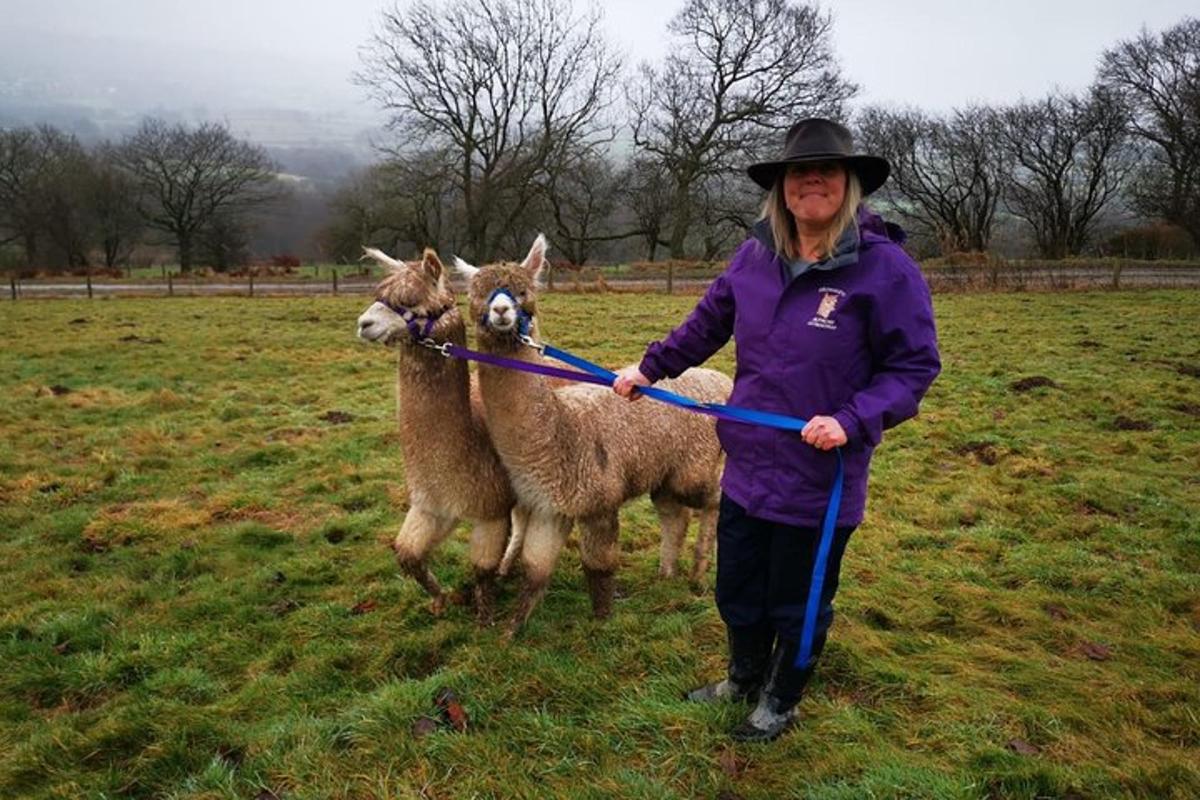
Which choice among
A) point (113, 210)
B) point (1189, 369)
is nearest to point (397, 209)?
point (113, 210)

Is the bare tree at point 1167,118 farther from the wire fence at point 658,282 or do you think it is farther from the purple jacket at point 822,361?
the purple jacket at point 822,361

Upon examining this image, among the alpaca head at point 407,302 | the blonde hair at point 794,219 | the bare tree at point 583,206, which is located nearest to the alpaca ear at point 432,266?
the alpaca head at point 407,302

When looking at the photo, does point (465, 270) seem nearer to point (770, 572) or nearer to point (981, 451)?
point (770, 572)

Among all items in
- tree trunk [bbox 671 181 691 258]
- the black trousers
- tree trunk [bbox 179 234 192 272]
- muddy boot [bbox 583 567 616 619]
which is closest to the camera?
the black trousers

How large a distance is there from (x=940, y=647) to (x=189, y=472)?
7.10m

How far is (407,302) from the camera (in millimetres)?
3945

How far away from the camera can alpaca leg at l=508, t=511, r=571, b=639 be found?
4.33 m

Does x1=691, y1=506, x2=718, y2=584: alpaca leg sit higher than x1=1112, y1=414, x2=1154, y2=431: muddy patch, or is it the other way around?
x1=1112, y1=414, x2=1154, y2=431: muddy patch

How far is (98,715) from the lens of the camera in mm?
3691

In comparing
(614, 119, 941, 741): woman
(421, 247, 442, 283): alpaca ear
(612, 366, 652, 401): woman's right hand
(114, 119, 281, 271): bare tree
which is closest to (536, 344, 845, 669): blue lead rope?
(614, 119, 941, 741): woman

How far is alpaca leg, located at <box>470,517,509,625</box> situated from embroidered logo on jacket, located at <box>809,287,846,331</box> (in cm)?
240

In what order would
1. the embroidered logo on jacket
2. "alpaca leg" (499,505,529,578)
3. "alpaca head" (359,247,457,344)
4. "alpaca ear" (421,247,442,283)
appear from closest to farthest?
the embroidered logo on jacket → "alpaca head" (359,247,457,344) → "alpaca ear" (421,247,442,283) → "alpaca leg" (499,505,529,578)

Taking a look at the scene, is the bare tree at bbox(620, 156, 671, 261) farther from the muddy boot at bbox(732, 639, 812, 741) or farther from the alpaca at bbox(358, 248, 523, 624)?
the muddy boot at bbox(732, 639, 812, 741)

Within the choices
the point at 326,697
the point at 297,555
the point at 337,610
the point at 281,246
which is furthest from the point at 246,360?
the point at 281,246
